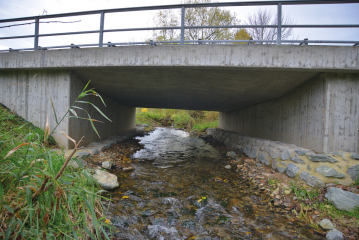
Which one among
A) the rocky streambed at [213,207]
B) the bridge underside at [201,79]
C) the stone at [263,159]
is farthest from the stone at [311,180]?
the bridge underside at [201,79]

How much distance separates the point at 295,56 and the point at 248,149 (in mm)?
3986

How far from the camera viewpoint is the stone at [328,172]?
12.3 feet

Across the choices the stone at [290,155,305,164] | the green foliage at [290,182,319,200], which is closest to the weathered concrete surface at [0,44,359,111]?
the stone at [290,155,305,164]

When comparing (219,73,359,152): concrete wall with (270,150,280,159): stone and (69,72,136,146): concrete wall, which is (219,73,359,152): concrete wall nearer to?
(270,150,280,159): stone

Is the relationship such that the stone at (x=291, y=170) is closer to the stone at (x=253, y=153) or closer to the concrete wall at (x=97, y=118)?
the stone at (x=253, y=153)

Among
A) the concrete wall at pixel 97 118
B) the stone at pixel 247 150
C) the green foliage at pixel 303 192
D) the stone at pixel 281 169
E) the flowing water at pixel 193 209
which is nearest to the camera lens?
the flowing water at pixel 193 209

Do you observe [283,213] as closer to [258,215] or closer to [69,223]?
[258,215]

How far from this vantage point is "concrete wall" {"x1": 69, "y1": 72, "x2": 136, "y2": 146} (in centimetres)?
598

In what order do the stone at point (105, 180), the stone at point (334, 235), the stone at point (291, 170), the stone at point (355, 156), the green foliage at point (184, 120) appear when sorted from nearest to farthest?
the stone at point (334, 235) < the stone at point (355, 156) < the stone at point (105, 180) < the stone at point (291, 170) < the green foliage at point (184, 120)

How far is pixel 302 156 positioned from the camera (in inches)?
176

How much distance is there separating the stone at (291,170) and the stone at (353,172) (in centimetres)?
92

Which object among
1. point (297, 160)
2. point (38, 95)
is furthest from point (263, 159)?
point (38, 95)

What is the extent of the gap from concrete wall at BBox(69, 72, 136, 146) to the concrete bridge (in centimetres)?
6

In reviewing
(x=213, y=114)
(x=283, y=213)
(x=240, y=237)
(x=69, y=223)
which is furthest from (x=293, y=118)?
(x=213, y=114)
